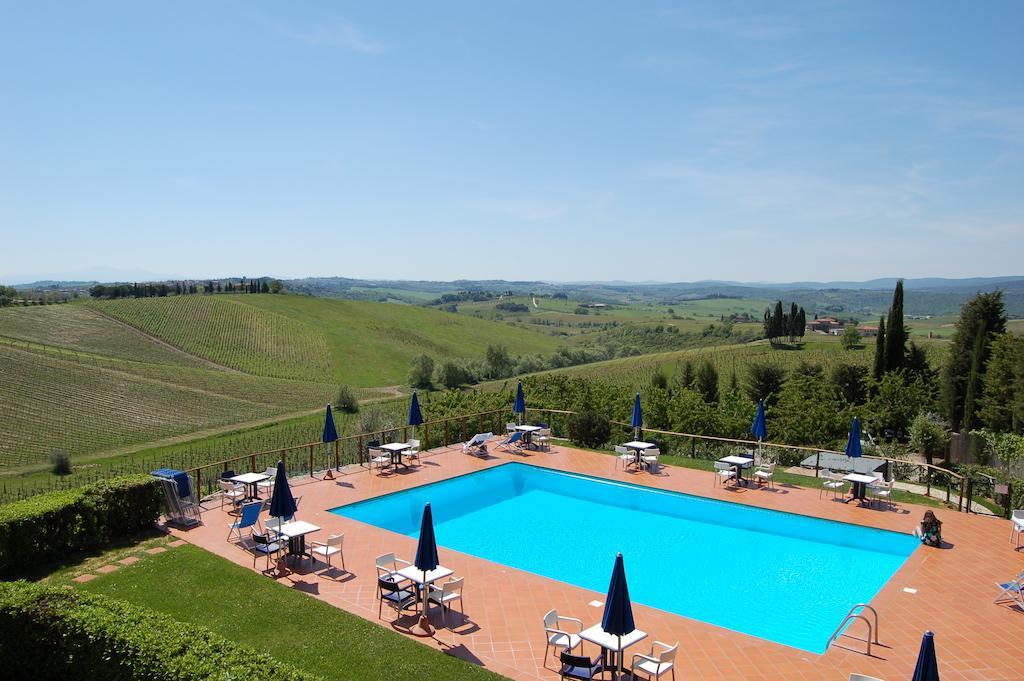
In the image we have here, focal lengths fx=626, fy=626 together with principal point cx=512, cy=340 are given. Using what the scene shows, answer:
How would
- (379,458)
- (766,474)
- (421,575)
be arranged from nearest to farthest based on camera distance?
(421,575)
(766,474)
(379,458)

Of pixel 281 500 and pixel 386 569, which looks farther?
pixel 386 569

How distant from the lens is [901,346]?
97.5ft

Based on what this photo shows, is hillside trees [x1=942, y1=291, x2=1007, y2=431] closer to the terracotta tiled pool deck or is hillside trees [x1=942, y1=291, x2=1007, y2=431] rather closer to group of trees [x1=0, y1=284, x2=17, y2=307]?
the terracotta tiled pool deck

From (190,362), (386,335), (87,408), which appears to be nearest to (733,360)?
(87,408)

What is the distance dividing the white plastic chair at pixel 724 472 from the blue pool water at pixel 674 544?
1331 mm

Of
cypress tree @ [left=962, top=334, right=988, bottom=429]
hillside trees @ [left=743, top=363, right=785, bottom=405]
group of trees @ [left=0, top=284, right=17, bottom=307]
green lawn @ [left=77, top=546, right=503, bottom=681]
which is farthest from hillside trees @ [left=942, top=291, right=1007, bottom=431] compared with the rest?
group of trees @ [left=0, top=284, right=17, bottom=307]

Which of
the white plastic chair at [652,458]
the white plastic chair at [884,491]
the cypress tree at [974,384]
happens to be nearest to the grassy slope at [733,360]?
the cypress tree at [974,384]

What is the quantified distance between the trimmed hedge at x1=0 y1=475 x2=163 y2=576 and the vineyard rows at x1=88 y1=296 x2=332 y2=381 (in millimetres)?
53804

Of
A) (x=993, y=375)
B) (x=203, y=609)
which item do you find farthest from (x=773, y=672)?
(x=993, y=375)

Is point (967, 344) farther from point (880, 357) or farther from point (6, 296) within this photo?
point (6, 296)

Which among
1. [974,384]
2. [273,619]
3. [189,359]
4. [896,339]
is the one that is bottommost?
[189,359]

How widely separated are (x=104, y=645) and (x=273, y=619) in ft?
8.35

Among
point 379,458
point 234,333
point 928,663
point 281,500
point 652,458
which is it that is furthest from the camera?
point 234,333

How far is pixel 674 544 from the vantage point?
1284 centimetres
